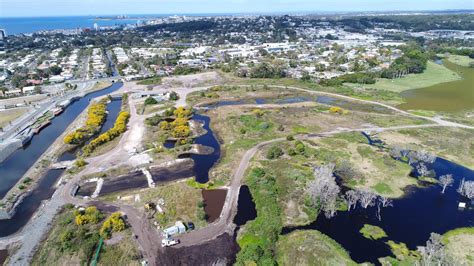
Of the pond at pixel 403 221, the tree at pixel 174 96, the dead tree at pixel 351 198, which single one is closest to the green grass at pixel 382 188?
the pond at pixel 403 221

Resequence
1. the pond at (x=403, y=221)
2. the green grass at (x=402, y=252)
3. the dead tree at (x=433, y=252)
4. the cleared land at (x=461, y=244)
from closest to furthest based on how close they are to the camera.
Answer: the dead tree at (x=433, y=252) < the cleared land at (x=461, y=244) < the green grass at (x=402, y=252) < the pond at (x=403, y=221)

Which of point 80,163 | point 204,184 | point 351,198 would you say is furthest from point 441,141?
point 80,163

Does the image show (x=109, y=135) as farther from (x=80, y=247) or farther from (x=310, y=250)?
(x=310, y=250)

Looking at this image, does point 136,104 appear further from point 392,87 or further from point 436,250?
point 392,87

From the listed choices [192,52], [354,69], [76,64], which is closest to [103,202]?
[354,69]

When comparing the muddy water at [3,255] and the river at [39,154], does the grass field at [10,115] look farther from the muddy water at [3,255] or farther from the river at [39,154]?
the muddy water at [3,255]

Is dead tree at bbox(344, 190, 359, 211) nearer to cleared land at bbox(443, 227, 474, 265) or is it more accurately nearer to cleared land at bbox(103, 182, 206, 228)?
cleared land at bbox(443, 227, 474, 265)

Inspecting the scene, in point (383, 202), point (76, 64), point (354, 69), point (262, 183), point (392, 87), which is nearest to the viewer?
point (383, 202)
